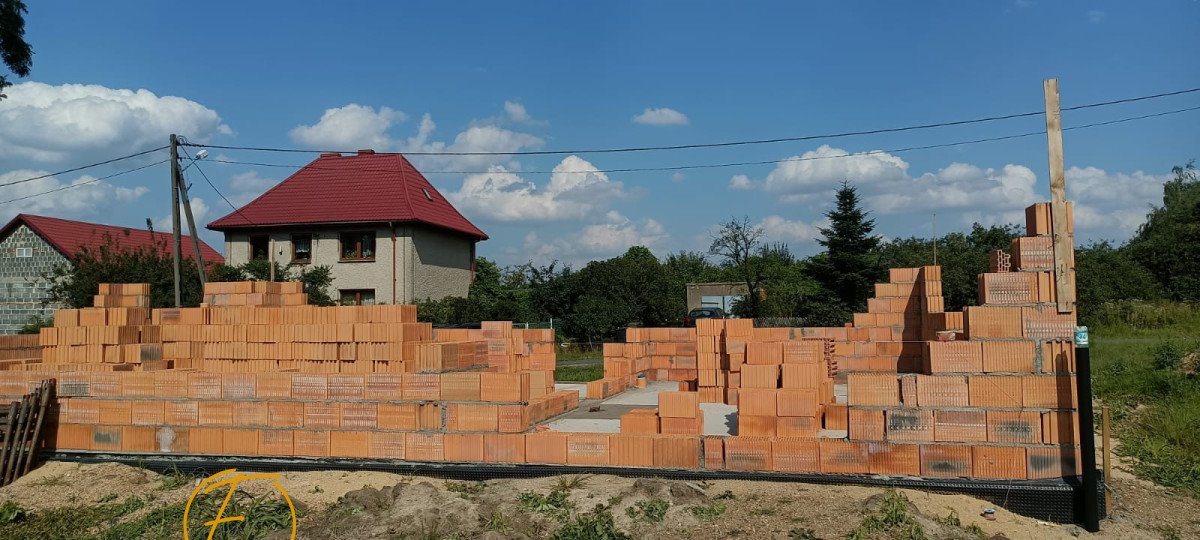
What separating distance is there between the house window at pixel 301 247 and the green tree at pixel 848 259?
17.1 metres

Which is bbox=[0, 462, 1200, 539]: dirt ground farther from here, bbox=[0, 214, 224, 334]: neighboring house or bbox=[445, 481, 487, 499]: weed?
bbox=[0, 214, 224, 334]: neighboring house

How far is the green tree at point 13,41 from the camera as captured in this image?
14.5 meters

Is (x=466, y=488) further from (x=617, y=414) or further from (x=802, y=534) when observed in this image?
(x=617, y=414)

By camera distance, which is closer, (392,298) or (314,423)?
(314,423)

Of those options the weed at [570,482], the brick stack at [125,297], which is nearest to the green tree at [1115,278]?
the weed at [570,482]

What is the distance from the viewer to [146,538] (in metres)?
7.36

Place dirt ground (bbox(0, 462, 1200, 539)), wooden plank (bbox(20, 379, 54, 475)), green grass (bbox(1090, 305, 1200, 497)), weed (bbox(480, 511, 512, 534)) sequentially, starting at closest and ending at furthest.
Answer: dirt ground (bbox(0, 462, 1200, 539)) < weed (bbox(480, 511, 512, 534)) < green grass (bbox(1090, 305, 1200, 497)) < wooden plank (bbox(20, 379, 54, 475))

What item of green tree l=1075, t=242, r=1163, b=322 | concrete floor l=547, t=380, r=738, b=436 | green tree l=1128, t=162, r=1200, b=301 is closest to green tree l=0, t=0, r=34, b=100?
concrete floor l=547, t=380, r=738, b=436

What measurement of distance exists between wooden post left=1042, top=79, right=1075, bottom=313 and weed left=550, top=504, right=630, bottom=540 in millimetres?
4588

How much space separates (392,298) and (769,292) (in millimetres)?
14567

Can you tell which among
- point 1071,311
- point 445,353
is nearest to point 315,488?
point 445,353

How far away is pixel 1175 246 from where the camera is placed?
36.9 m

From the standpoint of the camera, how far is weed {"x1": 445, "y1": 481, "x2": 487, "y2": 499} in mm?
8023

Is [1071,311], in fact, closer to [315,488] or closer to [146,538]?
[315,488]
